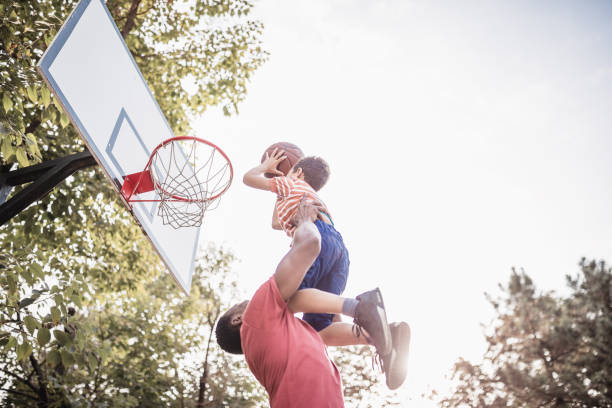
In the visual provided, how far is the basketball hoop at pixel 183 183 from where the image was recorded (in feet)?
11.9

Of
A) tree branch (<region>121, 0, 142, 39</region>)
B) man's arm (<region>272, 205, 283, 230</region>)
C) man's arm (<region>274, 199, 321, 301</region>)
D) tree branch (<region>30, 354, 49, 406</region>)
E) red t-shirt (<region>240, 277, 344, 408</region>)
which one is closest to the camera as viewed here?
red t-shirt (<region>240, 277, 344, 408</region>)

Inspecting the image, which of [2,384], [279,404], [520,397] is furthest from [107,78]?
[520,397]

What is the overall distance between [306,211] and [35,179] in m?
2.58

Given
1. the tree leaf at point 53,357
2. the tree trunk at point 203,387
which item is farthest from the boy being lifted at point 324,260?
the tree trunk at point 203,387

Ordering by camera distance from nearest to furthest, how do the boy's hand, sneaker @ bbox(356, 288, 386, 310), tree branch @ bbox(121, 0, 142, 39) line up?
sneaker @ bbox(356, 288, 386, 310), the boy's hand, tree branch @ bbox(121, 0, 142, 39)

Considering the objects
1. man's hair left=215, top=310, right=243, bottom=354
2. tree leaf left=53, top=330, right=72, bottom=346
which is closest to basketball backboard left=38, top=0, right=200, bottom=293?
tree leaf left=53, top=330, right=72, bottom=346

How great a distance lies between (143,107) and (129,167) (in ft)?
2.52

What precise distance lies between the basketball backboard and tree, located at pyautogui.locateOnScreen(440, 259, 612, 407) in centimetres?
1318

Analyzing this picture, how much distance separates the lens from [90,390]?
806cm

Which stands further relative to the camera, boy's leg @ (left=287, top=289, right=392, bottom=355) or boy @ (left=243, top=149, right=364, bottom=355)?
boy @ (left=243, top=149, right=364, bottom=355)

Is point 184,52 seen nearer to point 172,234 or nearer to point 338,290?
point 172,234

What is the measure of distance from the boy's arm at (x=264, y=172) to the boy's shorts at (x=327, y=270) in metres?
0.68

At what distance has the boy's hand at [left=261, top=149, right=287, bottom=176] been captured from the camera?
148 inches

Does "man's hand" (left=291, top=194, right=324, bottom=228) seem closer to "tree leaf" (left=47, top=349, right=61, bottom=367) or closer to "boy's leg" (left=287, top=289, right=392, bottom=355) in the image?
"boy's leg" (left=287, top=289, right=392, bottom=355)
